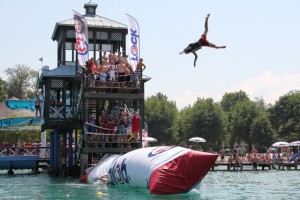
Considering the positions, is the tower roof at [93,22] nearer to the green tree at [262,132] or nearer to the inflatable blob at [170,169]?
the inflatable blob at [170,169]

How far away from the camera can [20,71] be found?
144 m

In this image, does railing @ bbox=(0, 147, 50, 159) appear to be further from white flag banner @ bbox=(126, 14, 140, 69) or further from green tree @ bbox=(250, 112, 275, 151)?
green tree @ bbox=(250, 112, 275, 151)

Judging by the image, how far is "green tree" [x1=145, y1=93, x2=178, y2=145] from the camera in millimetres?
101750

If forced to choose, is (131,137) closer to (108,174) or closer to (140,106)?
(140,106)

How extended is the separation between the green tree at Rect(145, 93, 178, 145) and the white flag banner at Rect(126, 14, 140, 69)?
67285mm

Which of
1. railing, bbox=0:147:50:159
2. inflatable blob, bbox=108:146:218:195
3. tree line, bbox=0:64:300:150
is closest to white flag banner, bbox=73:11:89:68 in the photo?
inflatable blob, bbox=108:146:218:195

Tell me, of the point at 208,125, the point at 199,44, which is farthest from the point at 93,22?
the point at 208,125

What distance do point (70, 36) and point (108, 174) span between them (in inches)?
561

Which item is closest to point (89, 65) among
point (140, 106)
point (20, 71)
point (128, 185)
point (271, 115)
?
point (140, 106)

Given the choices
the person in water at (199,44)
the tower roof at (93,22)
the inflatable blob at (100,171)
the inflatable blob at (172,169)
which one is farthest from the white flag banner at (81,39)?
the person in water at (199,44)

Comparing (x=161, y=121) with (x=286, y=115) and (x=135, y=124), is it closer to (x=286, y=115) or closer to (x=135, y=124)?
(x=286, y=115)

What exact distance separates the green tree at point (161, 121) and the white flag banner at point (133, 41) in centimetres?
6728

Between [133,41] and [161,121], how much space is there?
226ft

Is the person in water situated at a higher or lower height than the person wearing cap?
higher
